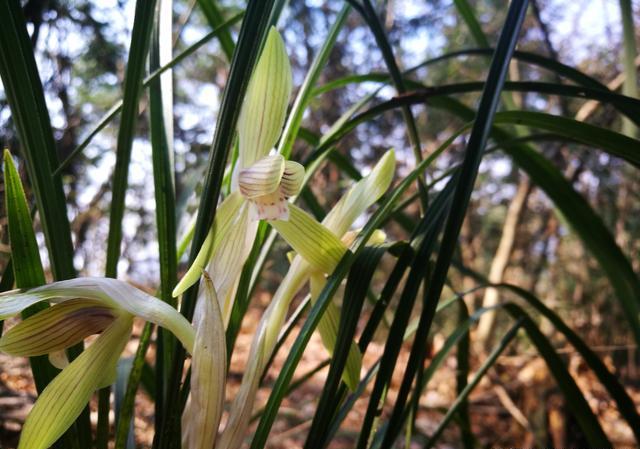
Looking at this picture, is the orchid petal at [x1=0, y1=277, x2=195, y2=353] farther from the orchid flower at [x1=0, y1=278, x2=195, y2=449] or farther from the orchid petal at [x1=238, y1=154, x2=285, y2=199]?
the orchid petal at [x1=238, y1=154, x2=285, y2=199]

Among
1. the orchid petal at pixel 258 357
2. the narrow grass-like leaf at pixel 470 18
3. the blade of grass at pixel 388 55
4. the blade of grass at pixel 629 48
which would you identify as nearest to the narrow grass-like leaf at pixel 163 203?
the orchid petal at pixel 258 357

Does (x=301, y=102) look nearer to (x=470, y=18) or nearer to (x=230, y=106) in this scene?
(x=230, y=106)

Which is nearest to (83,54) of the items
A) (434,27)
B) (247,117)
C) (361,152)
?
(247,117)

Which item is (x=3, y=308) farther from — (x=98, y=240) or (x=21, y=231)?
(x=98, y=240)

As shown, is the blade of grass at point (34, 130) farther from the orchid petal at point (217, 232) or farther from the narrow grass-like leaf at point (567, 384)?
the narrow grass-like leaf at point (567, 384)

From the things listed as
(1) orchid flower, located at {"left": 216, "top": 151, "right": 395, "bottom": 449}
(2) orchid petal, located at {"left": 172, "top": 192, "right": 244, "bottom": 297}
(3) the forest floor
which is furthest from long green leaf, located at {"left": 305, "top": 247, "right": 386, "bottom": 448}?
(3) the forest floor
